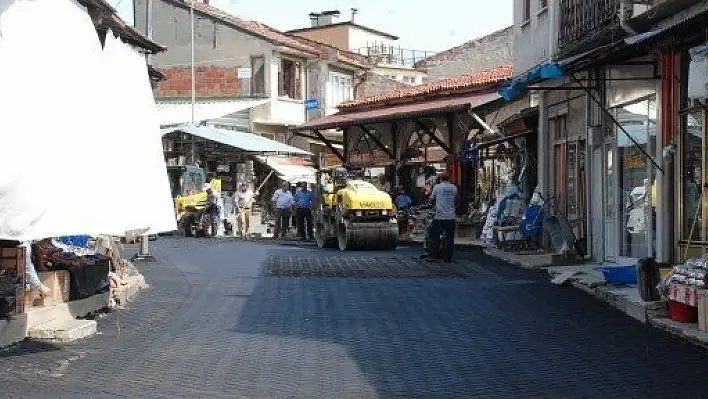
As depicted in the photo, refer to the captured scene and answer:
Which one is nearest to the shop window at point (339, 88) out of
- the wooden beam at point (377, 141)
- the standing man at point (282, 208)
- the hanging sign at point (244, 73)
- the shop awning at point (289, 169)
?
the hanging sign at point (244, 73)

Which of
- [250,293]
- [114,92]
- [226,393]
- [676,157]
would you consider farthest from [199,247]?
[226,393]

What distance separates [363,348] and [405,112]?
846 inches

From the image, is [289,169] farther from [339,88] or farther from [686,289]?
[686,289]

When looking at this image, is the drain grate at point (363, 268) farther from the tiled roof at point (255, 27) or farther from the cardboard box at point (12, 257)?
the tiled roof at point (255, 27)

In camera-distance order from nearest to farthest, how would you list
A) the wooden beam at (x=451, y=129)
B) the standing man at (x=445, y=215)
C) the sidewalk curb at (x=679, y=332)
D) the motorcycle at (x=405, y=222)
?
the sidewalk curb at (x=679, y=332)
the standing man at (x=445, y=215)
the motorcycle at (x=405, y=222)
the wooden beam at (x=451, y=129)

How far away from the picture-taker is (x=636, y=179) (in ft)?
55.2

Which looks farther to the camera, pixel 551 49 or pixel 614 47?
pixel 551 49

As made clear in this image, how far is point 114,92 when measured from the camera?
30.7 feet

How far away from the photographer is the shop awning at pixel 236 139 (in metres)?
34.8

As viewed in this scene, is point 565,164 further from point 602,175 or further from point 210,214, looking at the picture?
point 210,214

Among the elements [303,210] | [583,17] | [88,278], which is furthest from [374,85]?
[88,278]

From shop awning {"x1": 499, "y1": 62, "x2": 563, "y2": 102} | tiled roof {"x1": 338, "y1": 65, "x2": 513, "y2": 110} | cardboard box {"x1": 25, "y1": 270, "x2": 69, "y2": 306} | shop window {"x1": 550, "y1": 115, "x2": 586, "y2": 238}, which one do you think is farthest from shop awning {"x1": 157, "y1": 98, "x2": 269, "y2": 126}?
cardboard box {"x1": 25, "y1": 270, "x2": 69, "y2": 306}

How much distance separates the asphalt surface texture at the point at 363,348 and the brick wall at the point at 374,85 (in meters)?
33.3

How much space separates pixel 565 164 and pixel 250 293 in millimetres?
9102
